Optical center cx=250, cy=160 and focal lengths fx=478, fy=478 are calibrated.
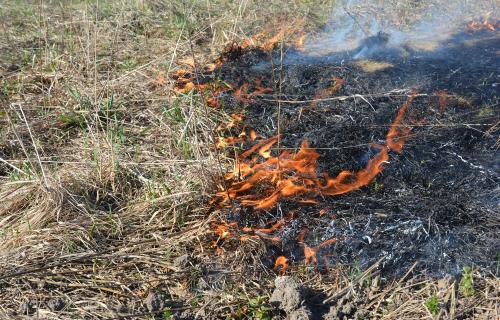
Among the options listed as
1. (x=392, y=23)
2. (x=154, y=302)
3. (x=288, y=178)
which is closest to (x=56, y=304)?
(x=154, y=302)

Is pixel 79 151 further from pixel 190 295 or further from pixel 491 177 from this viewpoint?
pixel 491 177

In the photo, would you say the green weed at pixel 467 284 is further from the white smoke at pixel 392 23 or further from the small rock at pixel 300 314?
the white smoke at pixel 392 23

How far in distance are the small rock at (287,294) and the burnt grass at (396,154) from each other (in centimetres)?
30

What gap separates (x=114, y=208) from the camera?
342cm

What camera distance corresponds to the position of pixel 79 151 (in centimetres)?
405

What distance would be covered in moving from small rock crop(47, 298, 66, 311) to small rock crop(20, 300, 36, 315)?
8cm

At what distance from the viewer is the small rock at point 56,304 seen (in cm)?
262

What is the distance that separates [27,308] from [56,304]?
6.0 inches

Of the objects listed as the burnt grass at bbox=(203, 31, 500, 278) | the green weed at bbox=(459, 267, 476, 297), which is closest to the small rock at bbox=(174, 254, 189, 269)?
the burnt grass at bbox=(203, 31, 500, 278)

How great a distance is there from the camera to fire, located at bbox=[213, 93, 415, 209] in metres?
3.31

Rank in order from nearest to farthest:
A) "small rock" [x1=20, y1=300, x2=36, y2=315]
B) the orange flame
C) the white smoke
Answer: "small rock" [x1=20, y1=300, x2=36, y2=315] < the orange flame < the white smoke

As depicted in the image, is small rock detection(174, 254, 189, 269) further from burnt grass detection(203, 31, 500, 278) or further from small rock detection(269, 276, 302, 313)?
small rock detection(269, 276, 302, 313)

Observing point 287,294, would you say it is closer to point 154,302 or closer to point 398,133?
point 154,302

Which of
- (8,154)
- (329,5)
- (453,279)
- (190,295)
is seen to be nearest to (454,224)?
(453,279)
